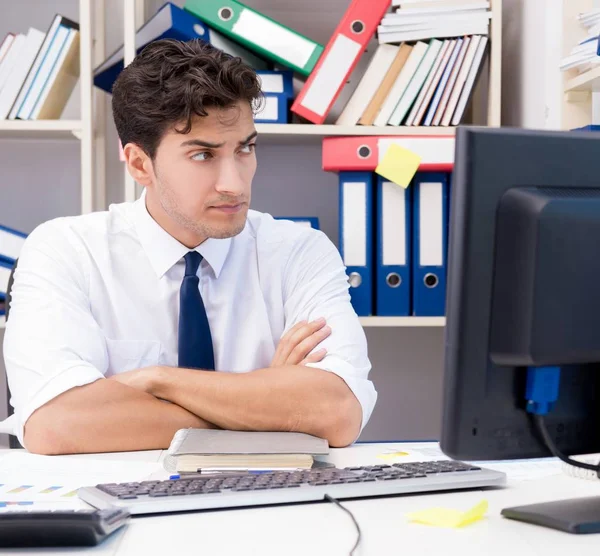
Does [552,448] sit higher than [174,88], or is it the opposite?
[174,88]

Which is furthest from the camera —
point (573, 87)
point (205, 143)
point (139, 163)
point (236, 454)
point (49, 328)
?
point (573, 87)

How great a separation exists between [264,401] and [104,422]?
0.87 feet

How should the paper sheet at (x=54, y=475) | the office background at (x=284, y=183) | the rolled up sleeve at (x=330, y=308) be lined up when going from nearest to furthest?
the paper sheet at (x=54, y=475), the rolled up sleeve at (x=330, y=308), the office background at (x=284, y=183)

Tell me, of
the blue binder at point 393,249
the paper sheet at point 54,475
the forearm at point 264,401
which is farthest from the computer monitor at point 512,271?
the blue binder at point 393,249

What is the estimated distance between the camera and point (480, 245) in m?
0.80

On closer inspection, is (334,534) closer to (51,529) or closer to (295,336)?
(51,529)

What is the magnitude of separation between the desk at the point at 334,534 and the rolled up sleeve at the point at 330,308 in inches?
22.4

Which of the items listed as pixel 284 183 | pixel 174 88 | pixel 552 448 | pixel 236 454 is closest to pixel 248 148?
pixel 174 88

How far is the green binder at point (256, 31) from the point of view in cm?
223

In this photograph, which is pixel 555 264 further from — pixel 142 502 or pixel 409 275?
pixel 409 275

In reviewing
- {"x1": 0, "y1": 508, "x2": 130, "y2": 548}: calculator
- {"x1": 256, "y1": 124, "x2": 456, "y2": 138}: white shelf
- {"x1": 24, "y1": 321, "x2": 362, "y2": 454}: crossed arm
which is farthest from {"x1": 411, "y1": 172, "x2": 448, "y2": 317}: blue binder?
{"x1": 0, "y1": 508, "x2": 130, "y2": 548}: calculator

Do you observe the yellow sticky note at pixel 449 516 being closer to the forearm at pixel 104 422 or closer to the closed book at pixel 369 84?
the forearm at pixel 104 422

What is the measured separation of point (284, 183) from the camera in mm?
2652

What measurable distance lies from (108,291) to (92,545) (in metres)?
1.01
